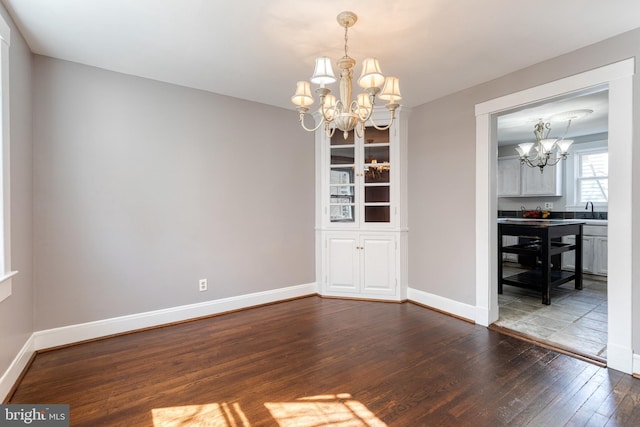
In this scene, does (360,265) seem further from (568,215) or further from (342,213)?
(568,215)

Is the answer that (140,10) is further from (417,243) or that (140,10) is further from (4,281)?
(417,243)

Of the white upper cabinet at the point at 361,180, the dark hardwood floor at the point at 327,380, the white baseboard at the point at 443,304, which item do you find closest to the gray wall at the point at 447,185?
the white baseboard at the point at 443,304

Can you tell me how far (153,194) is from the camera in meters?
3.08

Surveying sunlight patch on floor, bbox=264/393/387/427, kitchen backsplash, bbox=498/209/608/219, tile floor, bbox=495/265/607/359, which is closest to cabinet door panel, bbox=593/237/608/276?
kitchen backsplash, bbox=498/209/608/219

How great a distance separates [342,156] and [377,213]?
90cm

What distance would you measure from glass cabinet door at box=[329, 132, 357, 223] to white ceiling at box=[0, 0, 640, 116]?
1279 mm

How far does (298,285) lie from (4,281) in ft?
9.30

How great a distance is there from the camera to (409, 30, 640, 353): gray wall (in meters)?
3.12

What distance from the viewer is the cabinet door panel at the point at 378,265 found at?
156 inches

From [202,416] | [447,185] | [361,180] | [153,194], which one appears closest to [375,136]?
[361,180]

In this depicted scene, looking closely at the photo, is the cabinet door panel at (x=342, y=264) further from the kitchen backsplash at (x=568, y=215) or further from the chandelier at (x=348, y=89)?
the kitchen backsplash at (x=568, y=215)

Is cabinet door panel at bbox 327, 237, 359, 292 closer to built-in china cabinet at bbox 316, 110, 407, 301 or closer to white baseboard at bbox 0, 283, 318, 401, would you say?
built-in china cabinet at bbox 316, 110, 407, 301

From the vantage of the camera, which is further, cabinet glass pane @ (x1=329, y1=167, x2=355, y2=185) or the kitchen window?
the kitchen window

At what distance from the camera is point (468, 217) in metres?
3.31
